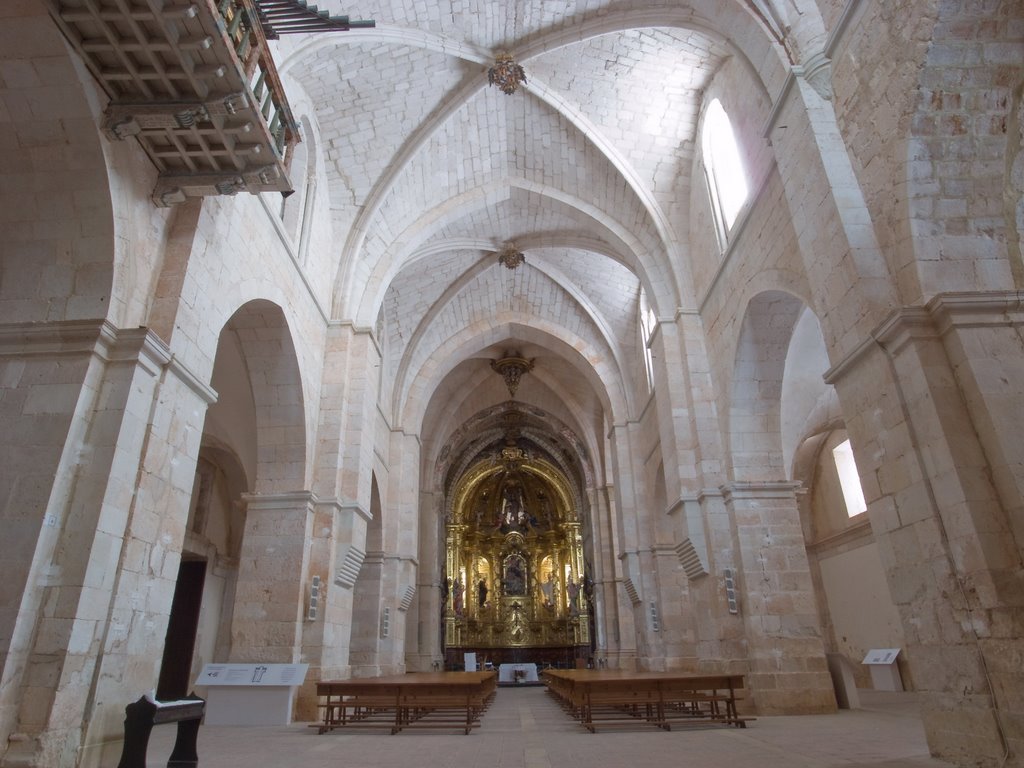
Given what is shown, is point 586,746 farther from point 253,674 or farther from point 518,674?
point 518,674

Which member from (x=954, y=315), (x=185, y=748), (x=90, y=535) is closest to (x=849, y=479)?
(x=954, y=315)

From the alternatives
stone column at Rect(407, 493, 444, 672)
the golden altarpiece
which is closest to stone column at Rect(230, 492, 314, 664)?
stone column at Rect(407, 493, 444, 672)

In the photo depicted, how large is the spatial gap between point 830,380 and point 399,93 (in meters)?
8.81

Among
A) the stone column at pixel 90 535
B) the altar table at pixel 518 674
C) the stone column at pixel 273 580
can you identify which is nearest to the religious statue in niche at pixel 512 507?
the altar table at pixel 518 674

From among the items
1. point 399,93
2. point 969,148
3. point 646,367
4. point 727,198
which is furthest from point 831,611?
point 399,93

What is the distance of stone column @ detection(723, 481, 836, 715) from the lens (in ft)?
29.0

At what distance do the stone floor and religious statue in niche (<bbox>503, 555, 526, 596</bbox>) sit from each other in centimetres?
2446

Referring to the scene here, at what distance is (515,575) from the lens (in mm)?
33000

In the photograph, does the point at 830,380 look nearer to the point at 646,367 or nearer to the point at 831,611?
the point at 646,367

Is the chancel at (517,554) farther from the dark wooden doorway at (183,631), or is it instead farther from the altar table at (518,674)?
the dark wooden doorway at (183,631)

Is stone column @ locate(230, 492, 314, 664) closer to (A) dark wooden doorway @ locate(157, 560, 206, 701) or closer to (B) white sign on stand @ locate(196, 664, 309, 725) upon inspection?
(B) white sign on stand @ locate(196, 664, 309, 725)

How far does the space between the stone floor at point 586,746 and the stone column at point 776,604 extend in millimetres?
436

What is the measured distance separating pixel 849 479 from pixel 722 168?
9588mm

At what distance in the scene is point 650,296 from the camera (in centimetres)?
1291
